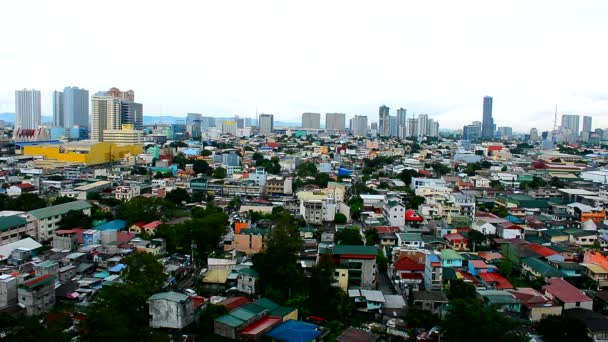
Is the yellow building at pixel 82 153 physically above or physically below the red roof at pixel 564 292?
above

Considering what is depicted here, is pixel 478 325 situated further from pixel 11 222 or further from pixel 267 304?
pixel 11 222

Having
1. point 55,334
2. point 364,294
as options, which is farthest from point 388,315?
point 55,334

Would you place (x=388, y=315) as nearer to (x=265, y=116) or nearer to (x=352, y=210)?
(x=352, y=210)

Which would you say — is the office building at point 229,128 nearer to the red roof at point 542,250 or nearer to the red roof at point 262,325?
the red roof at point 542,250

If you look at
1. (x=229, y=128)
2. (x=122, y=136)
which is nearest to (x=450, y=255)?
(x=122, y=136)

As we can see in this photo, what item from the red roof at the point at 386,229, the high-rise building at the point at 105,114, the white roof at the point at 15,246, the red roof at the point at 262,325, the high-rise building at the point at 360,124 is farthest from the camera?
the high-rise building at the point at 360,124

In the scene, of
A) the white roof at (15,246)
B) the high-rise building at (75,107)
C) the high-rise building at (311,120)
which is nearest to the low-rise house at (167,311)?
the white roof at (15,246)

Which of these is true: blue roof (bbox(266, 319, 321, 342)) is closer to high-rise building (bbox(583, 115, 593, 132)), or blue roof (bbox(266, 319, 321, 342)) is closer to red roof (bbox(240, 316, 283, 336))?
red roof (bbox(240, 316, 283, 336))
